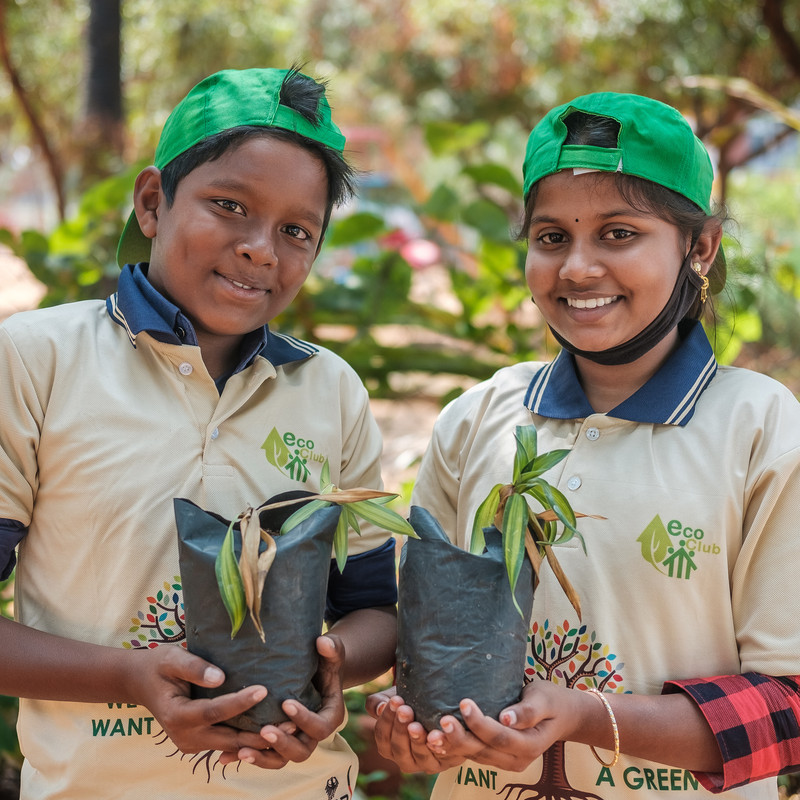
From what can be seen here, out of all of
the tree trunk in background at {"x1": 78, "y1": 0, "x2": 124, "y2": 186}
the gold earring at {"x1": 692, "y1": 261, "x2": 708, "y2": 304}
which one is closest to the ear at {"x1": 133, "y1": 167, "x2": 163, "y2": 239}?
the gold earring at {"x1": 692, "y1": 261, "x2": 708, "y2": 304}

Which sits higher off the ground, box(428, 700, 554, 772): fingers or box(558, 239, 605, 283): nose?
box(558, 239, 605, 283): nose

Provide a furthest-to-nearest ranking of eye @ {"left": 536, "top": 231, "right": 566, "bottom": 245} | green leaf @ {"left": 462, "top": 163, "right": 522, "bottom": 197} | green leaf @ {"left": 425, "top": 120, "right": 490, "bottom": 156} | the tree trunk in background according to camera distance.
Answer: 1. the tree trunk in background
2. green leaf @ {"left": 425, "top": 120, "right": 490, "bottom": 156}
3. green leaf @ {"left": 462, "top": 163, "right": 522, "bottom": 197}
4. eye @ {"left": 536, "top": 231, "right": 566, "bottom": 245}

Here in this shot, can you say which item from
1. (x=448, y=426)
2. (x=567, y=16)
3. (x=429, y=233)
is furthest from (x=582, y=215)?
(x=567, y=16)

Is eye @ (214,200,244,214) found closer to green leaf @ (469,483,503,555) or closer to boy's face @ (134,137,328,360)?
boy's face @ (134,137,328,360)

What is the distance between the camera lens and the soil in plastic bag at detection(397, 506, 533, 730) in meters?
1.38

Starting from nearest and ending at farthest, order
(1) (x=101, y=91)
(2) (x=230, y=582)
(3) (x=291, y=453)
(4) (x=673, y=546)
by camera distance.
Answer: (2) (x=230, y=582)
(4) (x=673, y=546)
(3) (x=291, y=453)
(1) (x=101, y=91)

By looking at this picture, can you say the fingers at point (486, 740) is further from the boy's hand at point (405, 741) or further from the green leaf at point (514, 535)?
the green leaf at point (514, 535)

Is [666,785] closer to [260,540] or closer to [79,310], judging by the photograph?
[260,540]

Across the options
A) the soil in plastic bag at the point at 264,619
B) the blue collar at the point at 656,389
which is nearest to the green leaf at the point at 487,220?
the blue collar at the point at 656,389

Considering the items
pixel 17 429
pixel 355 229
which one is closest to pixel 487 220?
pixel 355 229

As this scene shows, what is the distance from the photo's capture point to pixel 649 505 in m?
1.62

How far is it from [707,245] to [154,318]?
1052 mm

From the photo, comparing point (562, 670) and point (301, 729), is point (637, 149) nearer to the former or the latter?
point (562, 670)

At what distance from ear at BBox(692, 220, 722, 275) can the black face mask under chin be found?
31mm
